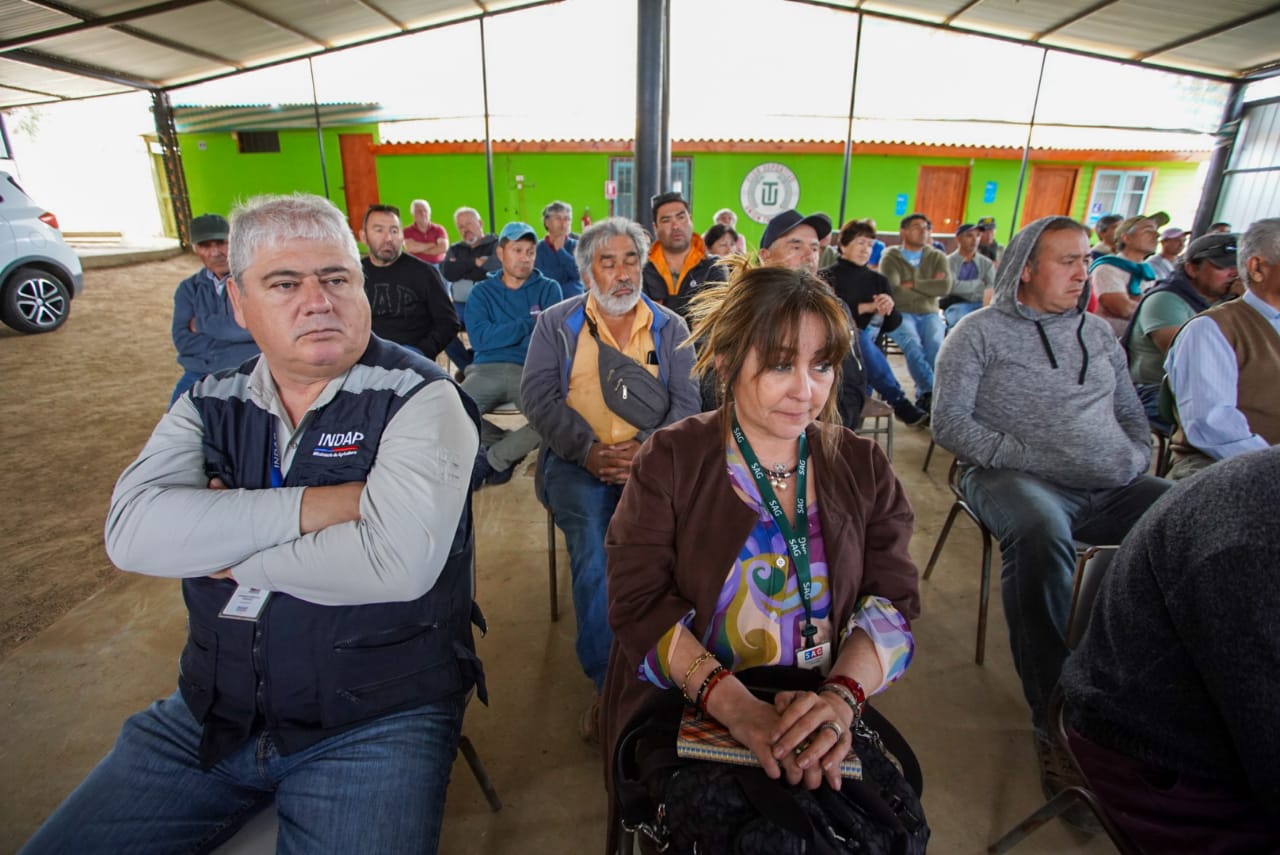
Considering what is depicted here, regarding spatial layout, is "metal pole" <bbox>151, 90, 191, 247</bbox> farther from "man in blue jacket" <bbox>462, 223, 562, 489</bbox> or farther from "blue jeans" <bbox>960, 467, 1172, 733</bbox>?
"blue jeans" <bbox>960, 467, 1172, 733</bbox>

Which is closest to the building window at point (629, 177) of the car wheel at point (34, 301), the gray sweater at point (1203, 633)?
the car wheel at point (34, 301)

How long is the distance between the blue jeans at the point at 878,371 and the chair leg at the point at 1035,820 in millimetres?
2919

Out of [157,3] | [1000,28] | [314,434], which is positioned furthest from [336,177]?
[314,434]

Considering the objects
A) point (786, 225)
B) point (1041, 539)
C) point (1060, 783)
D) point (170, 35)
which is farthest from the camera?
point (170, 35)

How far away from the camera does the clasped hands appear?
103cm

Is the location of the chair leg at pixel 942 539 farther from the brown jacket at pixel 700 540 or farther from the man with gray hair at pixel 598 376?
the brown jacket at pixel 700 540

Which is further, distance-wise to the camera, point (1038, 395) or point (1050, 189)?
point (1050, 189)

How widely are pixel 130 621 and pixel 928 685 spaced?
318 centimetres

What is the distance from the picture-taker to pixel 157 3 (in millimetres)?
6812

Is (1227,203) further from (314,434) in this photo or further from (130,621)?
(130,621)

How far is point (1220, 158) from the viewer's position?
9016 mm

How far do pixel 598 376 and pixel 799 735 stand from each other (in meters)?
1.64

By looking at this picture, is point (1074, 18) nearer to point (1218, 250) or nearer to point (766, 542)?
point (1218, 250)

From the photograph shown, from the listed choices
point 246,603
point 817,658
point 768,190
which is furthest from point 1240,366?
point 768,190
